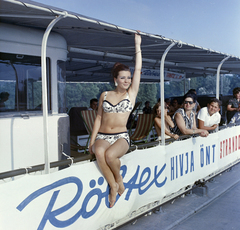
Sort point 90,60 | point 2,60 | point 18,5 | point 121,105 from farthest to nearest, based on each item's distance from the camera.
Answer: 1. point 90,60
2. point 2,60
3. point 121,105
4. point 18,5

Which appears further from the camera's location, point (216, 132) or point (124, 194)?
point (216, 132)

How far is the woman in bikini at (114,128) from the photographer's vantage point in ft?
9.93

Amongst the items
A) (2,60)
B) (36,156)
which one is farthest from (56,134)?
(2,60)

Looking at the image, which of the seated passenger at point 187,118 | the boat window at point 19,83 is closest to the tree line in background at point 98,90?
the boat window at point 19,83

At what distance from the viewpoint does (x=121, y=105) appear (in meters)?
3.12

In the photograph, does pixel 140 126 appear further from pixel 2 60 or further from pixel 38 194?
pixel 38 194

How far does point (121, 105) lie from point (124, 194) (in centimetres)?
113

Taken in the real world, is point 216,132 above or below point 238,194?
above

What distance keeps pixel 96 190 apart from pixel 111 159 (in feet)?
1.35

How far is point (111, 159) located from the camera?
2.98 metres

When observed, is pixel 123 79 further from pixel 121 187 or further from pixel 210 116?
pixel 210 116

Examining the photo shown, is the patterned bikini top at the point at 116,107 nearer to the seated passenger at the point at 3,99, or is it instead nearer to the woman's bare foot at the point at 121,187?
the woman's bare foot at the point at 121,187

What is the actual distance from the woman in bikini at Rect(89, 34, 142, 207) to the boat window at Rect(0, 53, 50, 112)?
1344mm

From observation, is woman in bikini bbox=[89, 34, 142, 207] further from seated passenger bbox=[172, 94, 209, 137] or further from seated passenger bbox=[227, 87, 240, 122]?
seated passenger bbox=[227, 87, 240, 122]
